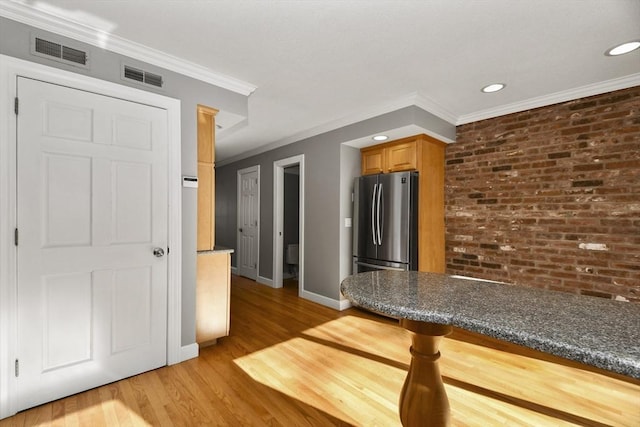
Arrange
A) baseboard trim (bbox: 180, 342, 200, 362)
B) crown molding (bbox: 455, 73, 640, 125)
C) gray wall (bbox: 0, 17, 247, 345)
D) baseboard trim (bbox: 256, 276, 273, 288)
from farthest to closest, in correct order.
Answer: baseboard trim (bbox: 256, 276, 273, 288) < crown molding (bbox: 455, 73, 640, 125) < baseboard trim (bbox: 180, 342, 200, 362) < gray wall (bbox: 0, 17, 247, 345)

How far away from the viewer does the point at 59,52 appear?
1.93 metres

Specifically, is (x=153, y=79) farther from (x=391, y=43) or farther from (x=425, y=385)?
(x=425, y=385)

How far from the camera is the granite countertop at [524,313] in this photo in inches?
28.7

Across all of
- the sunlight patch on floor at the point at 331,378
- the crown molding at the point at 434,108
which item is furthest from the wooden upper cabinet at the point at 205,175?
the crown molding at the point at 434,108

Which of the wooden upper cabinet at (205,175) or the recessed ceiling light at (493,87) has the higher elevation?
the recessed ceiling light at (493,87)

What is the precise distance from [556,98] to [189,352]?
4115mm

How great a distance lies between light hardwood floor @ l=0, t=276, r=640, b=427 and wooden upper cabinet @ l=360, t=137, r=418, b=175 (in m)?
1.92

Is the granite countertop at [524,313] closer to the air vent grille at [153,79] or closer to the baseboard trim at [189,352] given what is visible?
the baseboard trim at [189,352]

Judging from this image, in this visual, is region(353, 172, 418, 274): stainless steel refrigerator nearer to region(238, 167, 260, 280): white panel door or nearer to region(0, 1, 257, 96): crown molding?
region(0, 1, 257, 96): crown molding

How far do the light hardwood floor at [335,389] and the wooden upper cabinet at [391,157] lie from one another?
6.30 feet

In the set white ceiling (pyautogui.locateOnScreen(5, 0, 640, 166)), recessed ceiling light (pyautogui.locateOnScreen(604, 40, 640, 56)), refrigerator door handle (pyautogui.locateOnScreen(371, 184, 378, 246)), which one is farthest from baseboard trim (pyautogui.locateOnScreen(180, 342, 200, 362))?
recessed ceiling light (pyautogui.locateOnScreen(604, 40, 640, 56))

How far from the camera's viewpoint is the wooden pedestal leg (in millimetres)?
1163

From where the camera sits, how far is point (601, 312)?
37.9 inches

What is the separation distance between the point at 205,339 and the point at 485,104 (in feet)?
12.0
